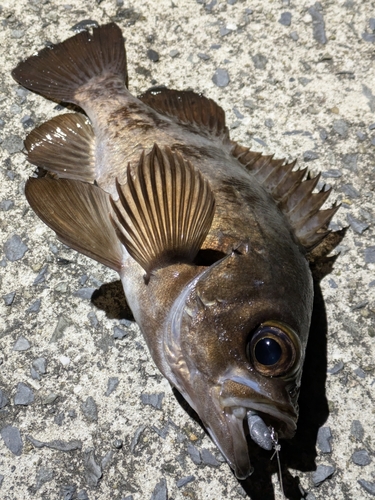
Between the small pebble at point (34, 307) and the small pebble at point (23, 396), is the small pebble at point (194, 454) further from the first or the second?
the small pebble at point (34, 307)

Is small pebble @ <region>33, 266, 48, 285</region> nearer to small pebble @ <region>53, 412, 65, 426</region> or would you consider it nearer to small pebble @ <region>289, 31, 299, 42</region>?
small pebble @ <region>53, 412, 65, 426</region>

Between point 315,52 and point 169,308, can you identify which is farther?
point 315,52

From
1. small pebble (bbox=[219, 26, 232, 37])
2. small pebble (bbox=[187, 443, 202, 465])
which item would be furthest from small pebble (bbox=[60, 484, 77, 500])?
small pebble (bbox=[219, 26, 232, 37])

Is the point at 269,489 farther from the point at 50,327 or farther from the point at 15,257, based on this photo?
the point at 15,257

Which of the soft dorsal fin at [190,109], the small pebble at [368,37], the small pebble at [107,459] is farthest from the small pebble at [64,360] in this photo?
the small pebble at [368,37]

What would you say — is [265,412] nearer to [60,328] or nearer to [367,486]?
[367,486]

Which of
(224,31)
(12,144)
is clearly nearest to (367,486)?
(12,144)

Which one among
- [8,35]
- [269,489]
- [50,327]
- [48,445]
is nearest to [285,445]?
[269,489]
